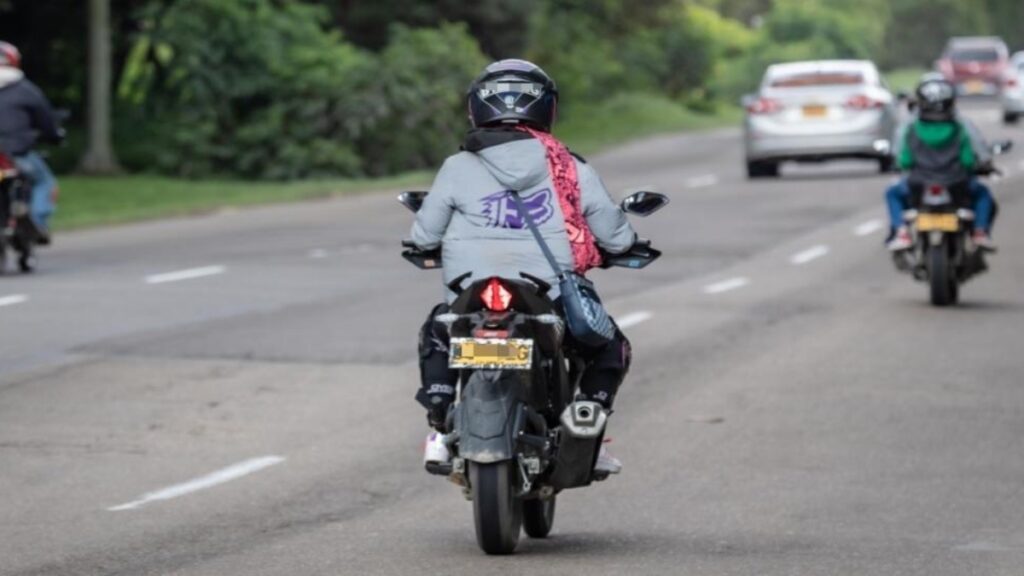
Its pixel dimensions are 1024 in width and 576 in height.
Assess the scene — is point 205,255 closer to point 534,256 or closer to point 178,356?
point 178,356

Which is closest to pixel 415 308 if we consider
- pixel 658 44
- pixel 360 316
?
pixel 360 316

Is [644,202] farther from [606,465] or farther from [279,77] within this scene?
[279,77]

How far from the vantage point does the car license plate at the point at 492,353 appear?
8.46 metres

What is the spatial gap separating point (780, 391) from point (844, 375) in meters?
0.90

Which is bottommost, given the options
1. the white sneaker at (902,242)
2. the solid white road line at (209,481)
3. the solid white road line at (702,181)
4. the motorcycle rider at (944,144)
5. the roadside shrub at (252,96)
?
the solid white road line at (702,181)

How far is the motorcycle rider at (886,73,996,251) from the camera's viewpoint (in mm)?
18969

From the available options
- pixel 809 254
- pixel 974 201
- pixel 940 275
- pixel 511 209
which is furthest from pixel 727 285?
pixel 511 209

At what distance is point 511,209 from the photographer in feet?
29.1

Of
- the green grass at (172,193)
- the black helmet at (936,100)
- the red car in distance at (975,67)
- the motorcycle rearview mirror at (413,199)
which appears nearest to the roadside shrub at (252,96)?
the green grass at (172,193)

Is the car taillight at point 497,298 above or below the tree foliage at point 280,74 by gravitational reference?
above

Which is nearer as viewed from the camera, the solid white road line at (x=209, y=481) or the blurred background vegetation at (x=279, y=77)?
the solid white road line at (x=209, y=481)

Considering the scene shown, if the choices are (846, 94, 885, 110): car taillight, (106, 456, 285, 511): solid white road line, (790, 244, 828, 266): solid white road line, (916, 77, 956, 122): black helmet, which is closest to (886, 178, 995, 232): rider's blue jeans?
(916, 77, 956, 122): black helmet

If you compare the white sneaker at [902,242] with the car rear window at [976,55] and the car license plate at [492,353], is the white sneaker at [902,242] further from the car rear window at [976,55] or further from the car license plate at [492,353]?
the car rear window at [976,55]

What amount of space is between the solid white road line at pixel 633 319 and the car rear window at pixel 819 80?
19771 millimetres
